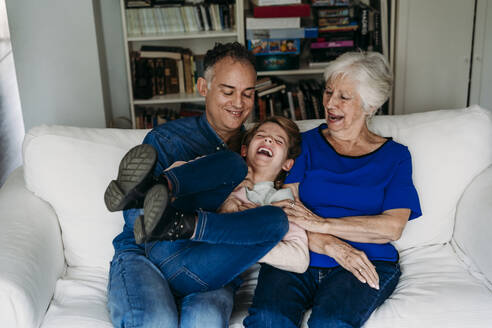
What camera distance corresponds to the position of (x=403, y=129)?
2.02m

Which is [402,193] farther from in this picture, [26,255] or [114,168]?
[26,255]

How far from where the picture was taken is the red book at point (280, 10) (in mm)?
3174

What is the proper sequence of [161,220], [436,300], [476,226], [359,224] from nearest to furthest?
[161,220] < [436,300] < [359,224] < [476,226]

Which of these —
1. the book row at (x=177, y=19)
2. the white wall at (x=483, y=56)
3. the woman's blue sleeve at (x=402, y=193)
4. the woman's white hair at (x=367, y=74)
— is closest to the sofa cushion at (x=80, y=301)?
the woman's blue sleeve at (x=402, y=193)

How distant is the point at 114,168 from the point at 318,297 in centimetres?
87

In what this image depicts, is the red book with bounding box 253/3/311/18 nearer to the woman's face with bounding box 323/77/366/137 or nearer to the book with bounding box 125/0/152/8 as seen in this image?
the book with bounding box 125/0/152/8

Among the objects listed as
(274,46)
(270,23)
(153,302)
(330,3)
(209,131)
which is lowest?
(153,302)

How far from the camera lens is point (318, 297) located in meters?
1.59

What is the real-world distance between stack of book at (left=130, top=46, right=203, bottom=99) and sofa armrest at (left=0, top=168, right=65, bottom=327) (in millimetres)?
1516

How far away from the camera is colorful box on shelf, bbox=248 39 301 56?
10.8 feet

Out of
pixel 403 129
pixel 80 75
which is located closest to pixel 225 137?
pixel 403 129

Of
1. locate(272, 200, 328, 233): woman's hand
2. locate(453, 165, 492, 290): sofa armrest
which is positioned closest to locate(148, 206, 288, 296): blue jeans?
locate(272, 200, 328, 233): woman's hand

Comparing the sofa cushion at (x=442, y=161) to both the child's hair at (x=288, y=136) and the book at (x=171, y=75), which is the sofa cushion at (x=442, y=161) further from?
the book at (x=171, y=75)

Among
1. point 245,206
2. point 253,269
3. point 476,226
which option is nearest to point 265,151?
point 245,206
